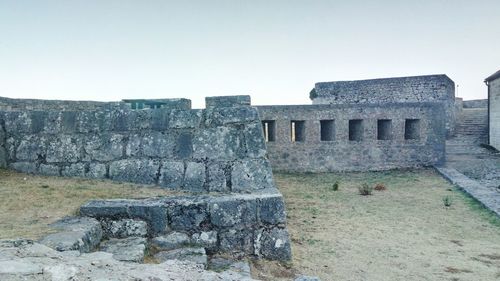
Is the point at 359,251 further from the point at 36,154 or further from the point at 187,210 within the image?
the point at 36,154

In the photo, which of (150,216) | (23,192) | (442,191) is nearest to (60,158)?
(23,192)

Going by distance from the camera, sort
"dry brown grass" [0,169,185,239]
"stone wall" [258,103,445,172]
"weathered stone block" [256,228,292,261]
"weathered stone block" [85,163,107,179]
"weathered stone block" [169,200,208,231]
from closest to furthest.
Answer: "dry brown grass" [0,169,185,239] → "weathered stone block" [169,200,208,231] → "weathered stone block" [256,228,292,261] → "weathered stone block" [85,163,107,179] → "stone wall" [258,103,445,172]

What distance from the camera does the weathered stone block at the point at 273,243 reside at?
4.42 m

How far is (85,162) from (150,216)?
1890 millimetres

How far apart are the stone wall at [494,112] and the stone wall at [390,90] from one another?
2.29 metres

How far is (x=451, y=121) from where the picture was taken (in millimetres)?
26203

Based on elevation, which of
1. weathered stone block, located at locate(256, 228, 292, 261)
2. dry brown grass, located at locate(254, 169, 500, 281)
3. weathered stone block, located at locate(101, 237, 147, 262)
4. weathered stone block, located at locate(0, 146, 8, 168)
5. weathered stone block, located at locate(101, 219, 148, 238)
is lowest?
dry brown grass, located at locate(254, 169, 500, 281)

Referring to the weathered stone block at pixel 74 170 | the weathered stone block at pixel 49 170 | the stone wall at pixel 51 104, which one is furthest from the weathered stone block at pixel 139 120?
the stone wall at pixel 51 104

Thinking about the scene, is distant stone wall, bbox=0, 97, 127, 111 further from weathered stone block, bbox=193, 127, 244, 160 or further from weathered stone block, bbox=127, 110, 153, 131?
weathered stone block, bbox=193, 127, 244, 160

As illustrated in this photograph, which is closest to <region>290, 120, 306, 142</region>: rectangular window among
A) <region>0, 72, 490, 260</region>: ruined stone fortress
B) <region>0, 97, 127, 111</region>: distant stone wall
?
<region>0, 97, 127, 111</region>: distant stone wall

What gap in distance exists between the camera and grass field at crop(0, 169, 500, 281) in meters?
4.34

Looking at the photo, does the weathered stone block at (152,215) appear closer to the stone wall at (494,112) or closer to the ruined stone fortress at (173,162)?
the ruined stone fortress at (173,162)

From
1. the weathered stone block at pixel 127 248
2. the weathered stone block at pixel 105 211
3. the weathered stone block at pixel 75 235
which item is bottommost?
the weathered stone block at pixel 127 248

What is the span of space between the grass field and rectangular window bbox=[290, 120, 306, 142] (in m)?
4.89
